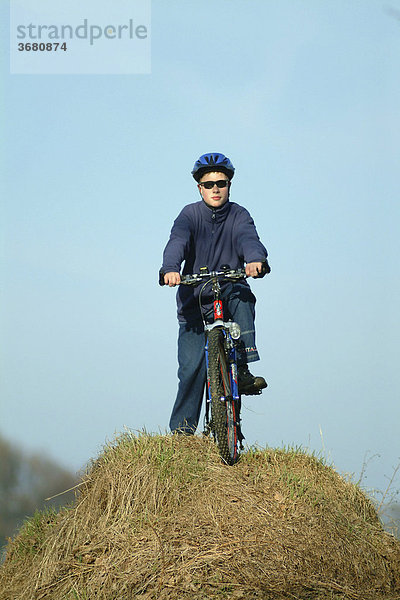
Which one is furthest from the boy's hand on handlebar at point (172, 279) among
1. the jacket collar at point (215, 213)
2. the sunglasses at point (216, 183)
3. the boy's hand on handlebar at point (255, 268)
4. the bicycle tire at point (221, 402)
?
the sunglasses at point (216, 183)

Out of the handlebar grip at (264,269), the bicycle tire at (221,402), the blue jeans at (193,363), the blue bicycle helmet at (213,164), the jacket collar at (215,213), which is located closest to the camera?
the bicycle tire at (221,402)

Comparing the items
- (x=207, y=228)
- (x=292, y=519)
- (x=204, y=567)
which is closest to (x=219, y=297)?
(x=207, y=228)

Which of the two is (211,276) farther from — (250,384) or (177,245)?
(250,384)

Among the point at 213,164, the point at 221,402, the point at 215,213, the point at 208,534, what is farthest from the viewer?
the point at 215,213

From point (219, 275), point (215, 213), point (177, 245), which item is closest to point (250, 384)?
point (219, 275)

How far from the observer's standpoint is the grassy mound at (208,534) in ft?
19.2

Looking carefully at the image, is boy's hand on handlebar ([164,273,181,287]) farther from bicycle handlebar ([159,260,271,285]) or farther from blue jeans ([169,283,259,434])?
blue jeans ([169,283,259,434])

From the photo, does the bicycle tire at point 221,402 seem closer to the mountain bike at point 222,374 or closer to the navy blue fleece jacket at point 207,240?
the mountain bike at point 222,374

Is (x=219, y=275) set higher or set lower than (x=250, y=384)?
higher

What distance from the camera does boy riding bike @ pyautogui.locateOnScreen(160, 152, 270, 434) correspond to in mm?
8531

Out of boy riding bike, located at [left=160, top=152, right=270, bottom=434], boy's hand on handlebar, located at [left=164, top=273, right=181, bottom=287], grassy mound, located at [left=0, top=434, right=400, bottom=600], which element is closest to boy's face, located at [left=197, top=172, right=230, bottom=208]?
boy riding bike, located at [left=160, top=152, right=270, bottom=434]

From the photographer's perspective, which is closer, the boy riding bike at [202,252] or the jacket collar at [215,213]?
the boy riding bike at [202,252]

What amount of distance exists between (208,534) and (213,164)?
14.7 ft

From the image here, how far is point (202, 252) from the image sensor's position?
886 centimetres
